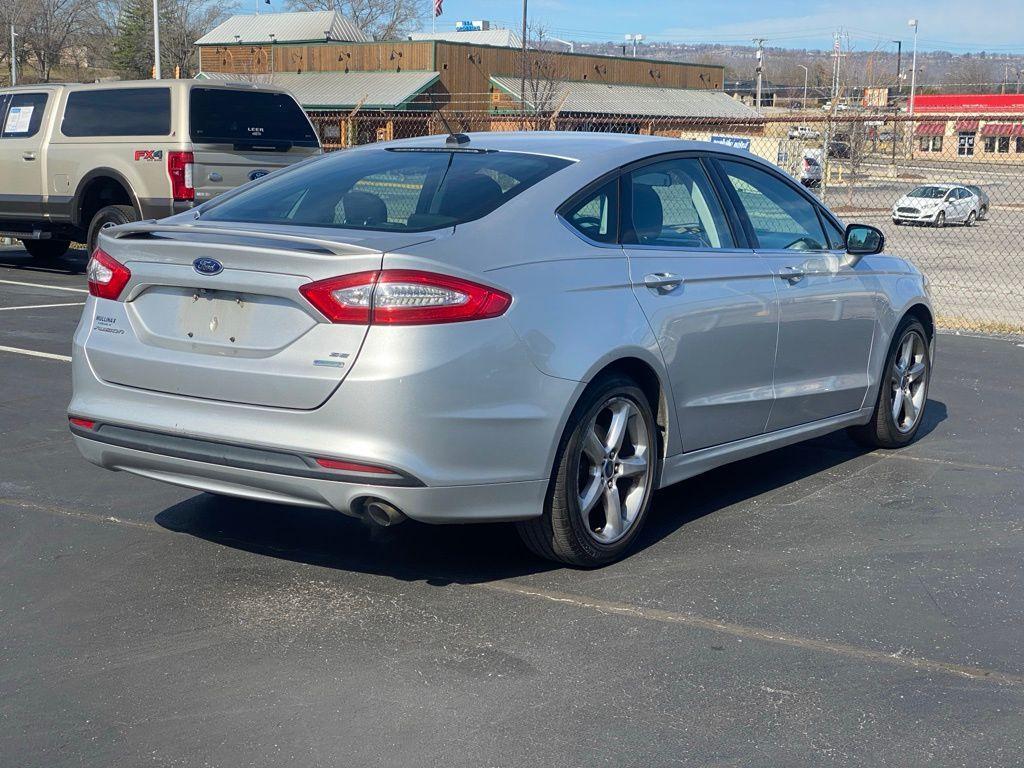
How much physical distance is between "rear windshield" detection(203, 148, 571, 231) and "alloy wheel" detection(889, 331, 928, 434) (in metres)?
2.82

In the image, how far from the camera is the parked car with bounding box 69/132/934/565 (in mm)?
4145

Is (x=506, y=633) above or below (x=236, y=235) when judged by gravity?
below

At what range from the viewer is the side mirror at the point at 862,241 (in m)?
6.37

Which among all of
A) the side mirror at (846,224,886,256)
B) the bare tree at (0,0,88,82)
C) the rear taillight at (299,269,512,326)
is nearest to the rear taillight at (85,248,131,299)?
the rear taillight at (299,269,512,326)

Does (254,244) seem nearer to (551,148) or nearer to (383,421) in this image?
(383,421)

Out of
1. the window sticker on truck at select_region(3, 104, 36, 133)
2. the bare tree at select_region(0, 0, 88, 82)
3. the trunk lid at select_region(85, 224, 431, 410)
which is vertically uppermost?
the bare tree at select_region(0, 0, 88, 82)

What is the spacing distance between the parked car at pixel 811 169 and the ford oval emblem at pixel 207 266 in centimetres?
2654

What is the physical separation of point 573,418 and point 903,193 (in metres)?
42.9

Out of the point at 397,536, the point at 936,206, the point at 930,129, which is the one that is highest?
the point at 930,129

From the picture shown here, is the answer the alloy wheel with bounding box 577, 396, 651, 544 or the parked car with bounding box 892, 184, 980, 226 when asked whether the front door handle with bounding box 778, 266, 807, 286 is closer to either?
the alloy wheel with bounding box 577, 396, 651, 544

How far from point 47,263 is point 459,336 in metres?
13.2

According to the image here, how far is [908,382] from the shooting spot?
23.3 feet

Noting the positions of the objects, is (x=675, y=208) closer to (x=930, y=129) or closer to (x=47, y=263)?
(x=47, y=263)

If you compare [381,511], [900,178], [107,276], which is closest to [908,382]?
[381,511]
